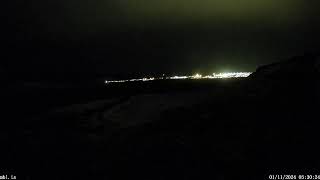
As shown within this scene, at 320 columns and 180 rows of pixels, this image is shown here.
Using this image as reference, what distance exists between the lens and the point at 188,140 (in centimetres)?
1267

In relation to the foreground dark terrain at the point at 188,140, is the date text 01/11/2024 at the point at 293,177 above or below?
below

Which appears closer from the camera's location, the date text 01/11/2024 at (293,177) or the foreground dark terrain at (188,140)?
the date text 01/11/2024 at (293,177)

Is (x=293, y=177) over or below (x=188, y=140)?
below

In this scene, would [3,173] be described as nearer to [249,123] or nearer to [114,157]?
[114,157]

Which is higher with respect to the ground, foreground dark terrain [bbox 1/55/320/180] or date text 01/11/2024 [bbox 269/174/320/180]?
foreground dark terrain [bbox 1/55/320/180]

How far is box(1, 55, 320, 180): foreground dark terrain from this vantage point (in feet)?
33.9

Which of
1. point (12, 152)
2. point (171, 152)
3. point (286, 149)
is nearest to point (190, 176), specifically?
point (171, 152)

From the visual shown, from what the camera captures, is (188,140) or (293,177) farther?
(188,140)

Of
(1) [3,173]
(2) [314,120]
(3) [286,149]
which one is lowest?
(1) [3,173]

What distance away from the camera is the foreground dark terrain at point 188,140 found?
33.9ft

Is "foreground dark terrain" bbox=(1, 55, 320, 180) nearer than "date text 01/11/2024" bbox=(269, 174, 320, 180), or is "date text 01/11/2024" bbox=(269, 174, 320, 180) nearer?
"date text 01/11/2024" bbox=(269, 174, 320, 180)

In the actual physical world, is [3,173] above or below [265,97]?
below

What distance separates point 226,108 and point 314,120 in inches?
149

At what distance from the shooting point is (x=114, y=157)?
1165 centimetres
